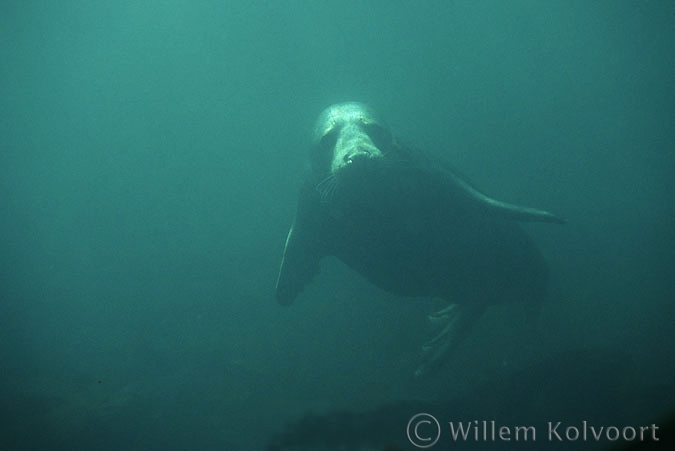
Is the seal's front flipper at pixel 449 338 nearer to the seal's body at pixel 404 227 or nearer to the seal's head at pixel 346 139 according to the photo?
the seal's body at pixel 404 227

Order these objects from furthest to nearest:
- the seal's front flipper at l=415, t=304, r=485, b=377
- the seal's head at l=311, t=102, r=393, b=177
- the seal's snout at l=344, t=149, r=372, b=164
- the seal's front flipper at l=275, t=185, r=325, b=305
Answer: the seal's front flipper at l=415, t=304, r=485, b=377
the seal's front flipper at l=275, t=185, r=325, b=305
the seal's head at l=311, t=102, r=393, b=177
the seal's snout at l=344, t=149, r=372, b=164

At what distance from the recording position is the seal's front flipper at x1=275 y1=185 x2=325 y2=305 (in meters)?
5.88

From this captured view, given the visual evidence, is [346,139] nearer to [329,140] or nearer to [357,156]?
→ [329,140]

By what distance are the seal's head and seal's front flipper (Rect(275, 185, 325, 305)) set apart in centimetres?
57

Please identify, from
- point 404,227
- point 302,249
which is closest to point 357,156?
point 404,227

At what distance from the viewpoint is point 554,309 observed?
7.68m

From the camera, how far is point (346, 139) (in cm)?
525

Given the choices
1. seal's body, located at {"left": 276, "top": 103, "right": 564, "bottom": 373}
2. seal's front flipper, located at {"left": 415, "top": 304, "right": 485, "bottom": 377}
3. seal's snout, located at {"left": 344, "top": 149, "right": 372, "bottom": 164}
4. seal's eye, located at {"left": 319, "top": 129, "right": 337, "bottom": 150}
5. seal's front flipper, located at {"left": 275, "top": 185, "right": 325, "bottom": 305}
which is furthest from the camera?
seal's front flipper, located at {"left": 415, "top": 304, "right": 485, "bottom": 377}

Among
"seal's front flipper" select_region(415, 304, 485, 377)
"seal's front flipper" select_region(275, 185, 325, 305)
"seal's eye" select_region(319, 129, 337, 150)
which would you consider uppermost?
"seal's eye" select_region(319, 129, 337, 150)

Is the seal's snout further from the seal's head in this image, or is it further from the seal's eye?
the seal's eye

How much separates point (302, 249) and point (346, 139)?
6.55 feet

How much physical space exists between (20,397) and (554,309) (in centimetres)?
1097

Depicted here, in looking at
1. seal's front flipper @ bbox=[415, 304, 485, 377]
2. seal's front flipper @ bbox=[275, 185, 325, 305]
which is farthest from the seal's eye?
seal's front flipper @ bbox=[415, 304, 485, 377]

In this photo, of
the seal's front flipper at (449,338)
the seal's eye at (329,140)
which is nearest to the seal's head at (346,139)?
the seal's eye at (329,140)
